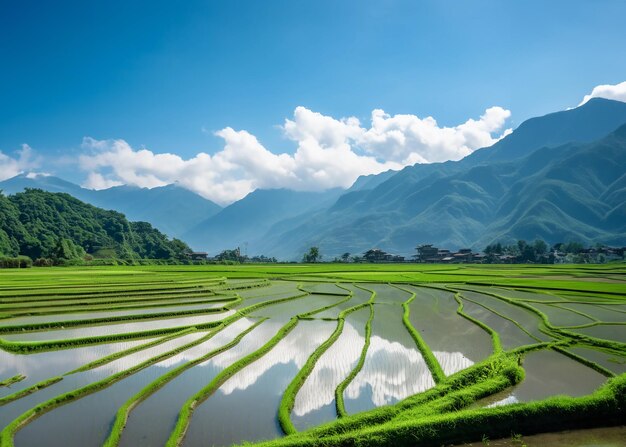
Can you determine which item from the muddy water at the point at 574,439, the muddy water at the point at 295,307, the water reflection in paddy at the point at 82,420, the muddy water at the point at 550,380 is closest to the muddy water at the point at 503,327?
the muddy water at the point at 550,380

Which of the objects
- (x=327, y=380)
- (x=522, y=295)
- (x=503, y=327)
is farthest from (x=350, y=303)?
(x=327, y=380)

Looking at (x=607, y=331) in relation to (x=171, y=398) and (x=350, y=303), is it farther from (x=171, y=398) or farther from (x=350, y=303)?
(x=171, y=398)

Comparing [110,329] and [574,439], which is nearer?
[574,439]

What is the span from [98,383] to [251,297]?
18.1 meters

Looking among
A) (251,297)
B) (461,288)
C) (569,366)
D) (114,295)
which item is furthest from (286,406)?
(461,288)

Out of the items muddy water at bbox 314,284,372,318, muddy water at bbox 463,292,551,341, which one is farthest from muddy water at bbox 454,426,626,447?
muddy water at bbox 314,284,372,318

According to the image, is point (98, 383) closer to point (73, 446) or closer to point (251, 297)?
point (73, 446)

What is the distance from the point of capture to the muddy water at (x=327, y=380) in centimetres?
902

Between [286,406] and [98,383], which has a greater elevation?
[98,383]

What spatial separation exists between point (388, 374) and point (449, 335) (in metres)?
6.06

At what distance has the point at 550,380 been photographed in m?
11.1

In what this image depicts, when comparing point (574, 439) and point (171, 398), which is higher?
point (171, 398)

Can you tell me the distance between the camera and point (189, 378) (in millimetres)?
11438

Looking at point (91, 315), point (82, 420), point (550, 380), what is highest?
point (91, 315)
